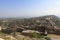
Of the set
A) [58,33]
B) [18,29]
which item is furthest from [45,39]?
[18,29]

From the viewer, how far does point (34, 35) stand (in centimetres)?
1533

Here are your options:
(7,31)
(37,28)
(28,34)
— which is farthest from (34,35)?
(7,31)

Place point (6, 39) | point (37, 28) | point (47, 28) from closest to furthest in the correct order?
1. point (6, 39)
2. point (47, 28)
3. point (37, 28)

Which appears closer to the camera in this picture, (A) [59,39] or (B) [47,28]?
(A) [59,39]

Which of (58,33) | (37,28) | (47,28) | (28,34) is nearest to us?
(28,34)

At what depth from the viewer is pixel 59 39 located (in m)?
14.8

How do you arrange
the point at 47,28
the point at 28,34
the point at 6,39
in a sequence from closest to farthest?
the point at 6,39 < the point at 28,34 < the point at 47,28

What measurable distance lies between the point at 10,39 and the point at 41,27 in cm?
1035

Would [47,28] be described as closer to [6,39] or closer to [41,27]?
[41,27]

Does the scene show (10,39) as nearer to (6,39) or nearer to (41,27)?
(6,39)

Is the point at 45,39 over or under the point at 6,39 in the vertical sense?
under

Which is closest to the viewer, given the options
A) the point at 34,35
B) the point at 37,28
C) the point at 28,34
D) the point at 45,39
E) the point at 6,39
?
the point at 6,39

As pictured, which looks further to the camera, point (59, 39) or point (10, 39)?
point (59, 39)

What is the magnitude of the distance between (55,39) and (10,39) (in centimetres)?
616
